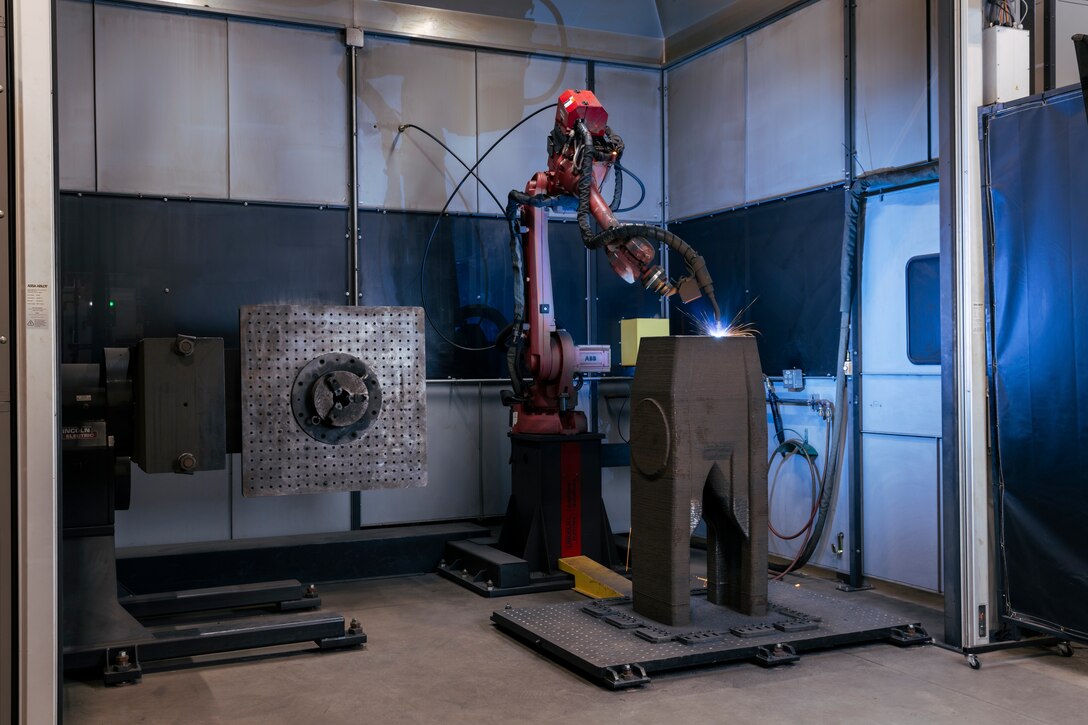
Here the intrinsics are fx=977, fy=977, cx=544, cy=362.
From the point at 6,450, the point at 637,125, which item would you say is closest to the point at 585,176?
the point at 637,125

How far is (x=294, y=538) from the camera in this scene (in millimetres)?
5957

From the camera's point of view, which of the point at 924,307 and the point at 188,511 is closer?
the point at 924,307

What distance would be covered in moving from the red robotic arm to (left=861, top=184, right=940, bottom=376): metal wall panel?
2.94 feet

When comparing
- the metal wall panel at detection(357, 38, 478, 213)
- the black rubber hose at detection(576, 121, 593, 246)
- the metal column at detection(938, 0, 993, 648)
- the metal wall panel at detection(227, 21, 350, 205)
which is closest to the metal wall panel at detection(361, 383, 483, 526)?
the metal wall panel at detection(357, 38, 478, 213)

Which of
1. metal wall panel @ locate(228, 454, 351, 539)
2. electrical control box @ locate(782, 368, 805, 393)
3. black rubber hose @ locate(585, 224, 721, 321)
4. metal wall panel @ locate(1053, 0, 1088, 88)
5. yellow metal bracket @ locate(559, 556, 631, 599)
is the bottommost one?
yellow metal bracket @ locate(559, 556, 631, 599)

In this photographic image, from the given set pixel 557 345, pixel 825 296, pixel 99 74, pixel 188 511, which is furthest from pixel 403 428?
pixel 99 74

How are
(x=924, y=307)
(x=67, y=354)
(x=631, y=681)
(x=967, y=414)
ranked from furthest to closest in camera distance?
(x=67, y=354) → (x=924, y=307) → (x=967, y=414) → (x=631, y=681)

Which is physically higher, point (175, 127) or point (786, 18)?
point (786, 18)

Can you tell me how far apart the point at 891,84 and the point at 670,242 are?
1.77 m

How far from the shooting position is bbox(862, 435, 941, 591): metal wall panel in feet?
16.7

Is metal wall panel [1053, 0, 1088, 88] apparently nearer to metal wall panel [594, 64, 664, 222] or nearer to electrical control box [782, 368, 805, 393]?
electrical control box [782, 368, 805, 393]

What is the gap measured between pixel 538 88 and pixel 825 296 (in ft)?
8.54

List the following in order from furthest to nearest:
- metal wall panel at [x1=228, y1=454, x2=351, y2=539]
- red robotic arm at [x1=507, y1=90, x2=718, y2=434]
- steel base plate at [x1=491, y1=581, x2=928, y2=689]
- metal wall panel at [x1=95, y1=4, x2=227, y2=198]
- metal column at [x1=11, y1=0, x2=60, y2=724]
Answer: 1. metal wall panel at [x1=228, y1=454, x2=351, y2=539]
2. metal wall panel at [x1=95, y1=4, x2=227, y2=198]
3. red robotic arm at [x1=507, y1=90, x2=718, y2=434]
4. steel base plate at [x1=491, y1=581, x2=928, y2=689]
5. metal column at [x1=11, y1=0, x2=60, y2=724]

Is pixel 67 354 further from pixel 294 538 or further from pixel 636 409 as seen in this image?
pixel 636 409
